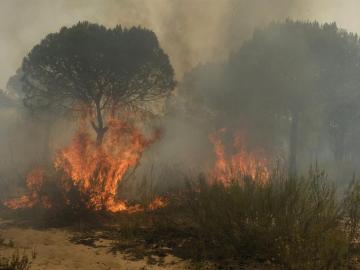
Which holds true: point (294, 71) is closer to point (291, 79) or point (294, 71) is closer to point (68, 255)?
point (291, 79)

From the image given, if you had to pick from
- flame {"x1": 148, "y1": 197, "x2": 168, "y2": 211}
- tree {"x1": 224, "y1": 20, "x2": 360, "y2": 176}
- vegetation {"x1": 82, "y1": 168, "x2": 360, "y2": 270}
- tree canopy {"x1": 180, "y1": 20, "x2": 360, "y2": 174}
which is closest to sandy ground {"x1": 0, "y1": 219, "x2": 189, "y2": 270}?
vegetation {"x1": 82, "y1": 168, "x2": 360, "y2": 270}

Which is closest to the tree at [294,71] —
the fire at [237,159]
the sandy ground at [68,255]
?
the fire at [237,159]

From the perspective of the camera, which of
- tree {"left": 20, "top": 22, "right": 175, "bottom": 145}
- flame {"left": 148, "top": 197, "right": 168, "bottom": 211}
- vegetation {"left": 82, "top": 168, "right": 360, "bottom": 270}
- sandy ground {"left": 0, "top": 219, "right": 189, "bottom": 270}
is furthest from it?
tree {"left": 20, "top": 22, "right": 175, "bottom": 145}

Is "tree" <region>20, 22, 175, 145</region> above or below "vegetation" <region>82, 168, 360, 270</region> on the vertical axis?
above

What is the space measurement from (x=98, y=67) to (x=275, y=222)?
49.1 feet

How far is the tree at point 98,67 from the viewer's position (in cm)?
2020

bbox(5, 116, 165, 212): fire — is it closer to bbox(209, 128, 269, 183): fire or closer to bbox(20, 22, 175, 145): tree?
bbox(20, 22, 175, 145): tree

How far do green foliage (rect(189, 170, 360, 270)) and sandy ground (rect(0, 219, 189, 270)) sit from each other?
1224mm

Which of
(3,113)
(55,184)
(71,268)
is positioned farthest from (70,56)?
(3,113)

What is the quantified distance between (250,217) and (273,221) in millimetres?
493

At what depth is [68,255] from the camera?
28.2 ft

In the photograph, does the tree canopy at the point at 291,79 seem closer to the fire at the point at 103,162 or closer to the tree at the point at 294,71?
the tree at the point at 294,71

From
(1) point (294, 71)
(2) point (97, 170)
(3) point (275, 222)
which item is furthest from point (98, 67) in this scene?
(3) point (275, 222)

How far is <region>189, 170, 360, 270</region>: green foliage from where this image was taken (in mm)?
7234
